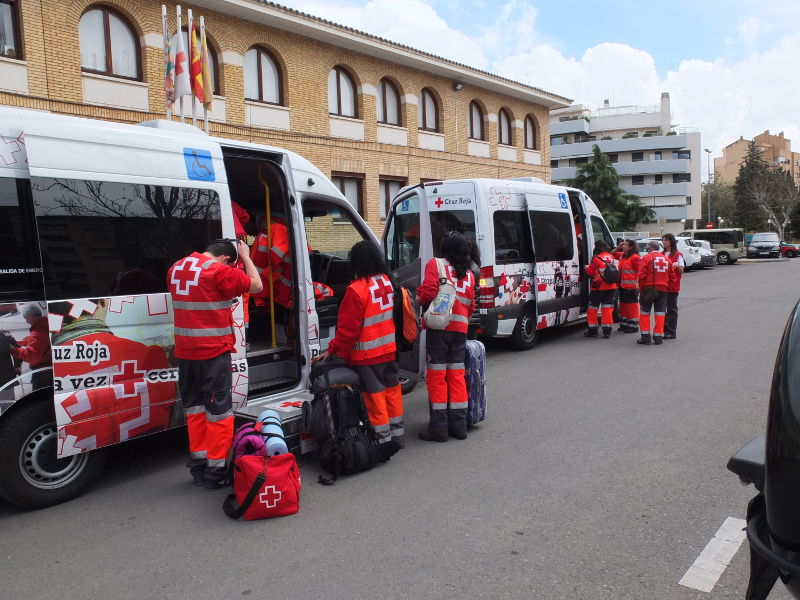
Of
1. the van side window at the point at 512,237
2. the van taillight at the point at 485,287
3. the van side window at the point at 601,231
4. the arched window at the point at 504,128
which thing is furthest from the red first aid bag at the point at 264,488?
the arched window at the point at 504,128

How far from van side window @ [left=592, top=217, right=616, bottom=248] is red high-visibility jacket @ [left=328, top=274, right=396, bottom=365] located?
731 centimetres

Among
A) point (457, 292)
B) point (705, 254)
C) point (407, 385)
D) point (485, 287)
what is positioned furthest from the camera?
point (705, 254)

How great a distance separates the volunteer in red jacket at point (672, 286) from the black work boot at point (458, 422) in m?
5.81

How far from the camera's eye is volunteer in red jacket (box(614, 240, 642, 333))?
34.7ft

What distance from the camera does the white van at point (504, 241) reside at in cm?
860

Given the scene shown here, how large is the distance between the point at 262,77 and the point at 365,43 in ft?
10.8

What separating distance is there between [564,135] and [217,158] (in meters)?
68.3

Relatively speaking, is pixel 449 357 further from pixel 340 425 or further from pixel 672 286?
pixel 672 286

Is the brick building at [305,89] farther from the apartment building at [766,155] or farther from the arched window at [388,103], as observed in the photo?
the apartment building at [766,155]

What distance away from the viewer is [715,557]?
329 centimetres

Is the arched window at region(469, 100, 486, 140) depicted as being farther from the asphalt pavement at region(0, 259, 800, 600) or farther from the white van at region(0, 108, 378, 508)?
the white van at region(0, 108, 378, 508)

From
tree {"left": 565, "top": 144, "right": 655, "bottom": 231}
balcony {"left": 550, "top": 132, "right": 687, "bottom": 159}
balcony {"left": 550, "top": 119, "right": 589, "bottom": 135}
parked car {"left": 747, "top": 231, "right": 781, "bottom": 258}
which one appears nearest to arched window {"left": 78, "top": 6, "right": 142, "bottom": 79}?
parked car {"left": 747, "top": 231, "right": 781, "bottom": 258}

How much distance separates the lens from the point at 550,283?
9938mm

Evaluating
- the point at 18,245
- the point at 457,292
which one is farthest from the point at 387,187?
the point at 18,245
